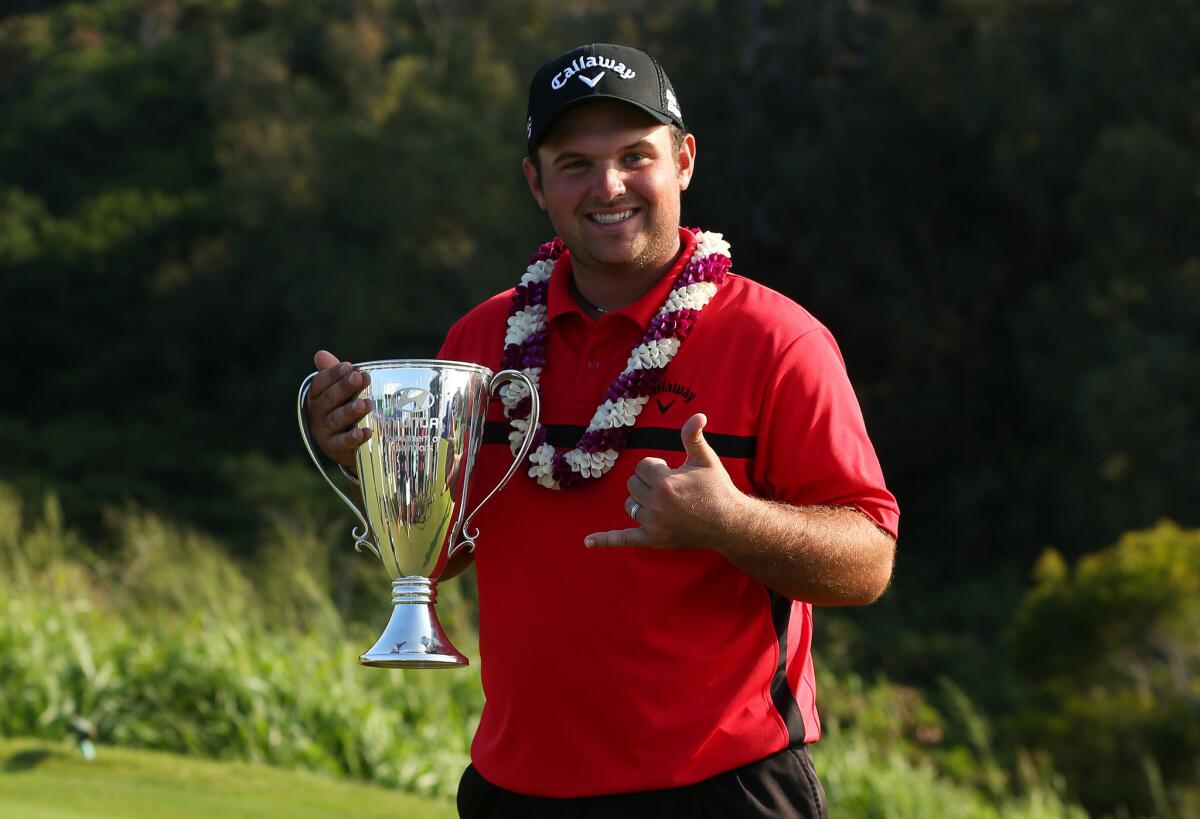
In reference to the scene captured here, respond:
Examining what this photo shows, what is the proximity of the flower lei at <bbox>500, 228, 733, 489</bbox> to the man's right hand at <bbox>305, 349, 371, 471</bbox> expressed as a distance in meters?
0.29

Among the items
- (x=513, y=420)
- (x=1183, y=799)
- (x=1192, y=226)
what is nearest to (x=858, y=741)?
(x=1183, y=799)

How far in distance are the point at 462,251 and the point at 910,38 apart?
28.1 feet

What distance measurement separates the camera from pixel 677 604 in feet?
9.80

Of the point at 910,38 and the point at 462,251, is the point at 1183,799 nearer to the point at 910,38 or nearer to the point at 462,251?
the point at 910,38

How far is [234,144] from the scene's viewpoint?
3894cm

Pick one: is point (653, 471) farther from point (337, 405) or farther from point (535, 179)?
point (535, 179)

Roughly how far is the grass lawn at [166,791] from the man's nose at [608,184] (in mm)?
3641

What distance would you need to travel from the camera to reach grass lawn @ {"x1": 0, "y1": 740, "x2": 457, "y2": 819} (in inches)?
250

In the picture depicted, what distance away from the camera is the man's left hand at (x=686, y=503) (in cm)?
267

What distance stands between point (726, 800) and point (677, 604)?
347mm

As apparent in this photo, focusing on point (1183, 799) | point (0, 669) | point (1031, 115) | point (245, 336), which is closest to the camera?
point (0, 669)

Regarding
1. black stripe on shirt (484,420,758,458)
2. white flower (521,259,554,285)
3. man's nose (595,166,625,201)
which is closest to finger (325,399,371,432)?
black stripe on shirt (484,420,758,458)

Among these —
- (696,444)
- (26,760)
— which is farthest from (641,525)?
(26,760)

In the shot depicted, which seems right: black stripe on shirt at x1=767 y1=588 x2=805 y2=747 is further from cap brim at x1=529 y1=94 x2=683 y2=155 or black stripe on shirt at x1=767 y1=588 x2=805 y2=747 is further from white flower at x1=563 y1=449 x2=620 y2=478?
cap brim at x1=529 y1=94 x2=683 y2=155
